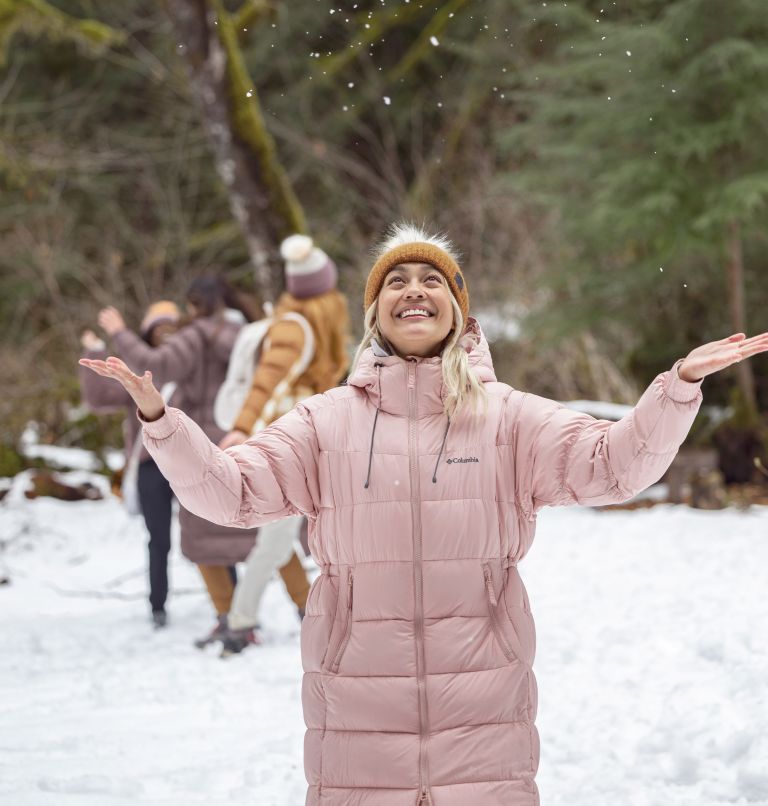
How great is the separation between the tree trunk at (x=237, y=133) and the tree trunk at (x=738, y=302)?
428 centimetres

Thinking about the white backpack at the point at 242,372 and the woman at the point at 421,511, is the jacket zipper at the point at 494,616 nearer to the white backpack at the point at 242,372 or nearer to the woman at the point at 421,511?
the woman at the point at 421,511

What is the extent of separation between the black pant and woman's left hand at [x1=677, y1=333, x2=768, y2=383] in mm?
4208

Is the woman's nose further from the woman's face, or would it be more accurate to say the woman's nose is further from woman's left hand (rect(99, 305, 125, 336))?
woman's left hand (rect(99, 305, 125, 336))

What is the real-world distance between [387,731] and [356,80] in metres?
15.8

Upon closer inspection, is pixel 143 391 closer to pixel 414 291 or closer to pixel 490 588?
pixel 414 291

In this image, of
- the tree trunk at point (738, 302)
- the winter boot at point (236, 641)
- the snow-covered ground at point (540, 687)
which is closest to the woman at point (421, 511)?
the snow-covered ground at point (540, 687)

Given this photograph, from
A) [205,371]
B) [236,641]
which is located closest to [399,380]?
[236,641]

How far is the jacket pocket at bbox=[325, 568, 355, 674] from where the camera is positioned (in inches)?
88.3

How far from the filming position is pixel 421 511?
2.24 m

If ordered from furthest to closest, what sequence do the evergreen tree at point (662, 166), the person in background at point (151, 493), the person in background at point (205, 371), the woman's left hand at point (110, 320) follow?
the evergreen tree at point (662, 166)
the person in background at point (151, 493)
the person in background at point (205, 371)
the woman's left hand at point (110, 320)

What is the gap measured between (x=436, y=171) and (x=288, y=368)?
10690 mm

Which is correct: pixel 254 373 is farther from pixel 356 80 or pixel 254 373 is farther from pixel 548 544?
pixel 356 80

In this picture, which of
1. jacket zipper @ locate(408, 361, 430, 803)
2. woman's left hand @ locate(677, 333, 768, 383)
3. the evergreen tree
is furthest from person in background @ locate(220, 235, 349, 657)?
the evergreen tree

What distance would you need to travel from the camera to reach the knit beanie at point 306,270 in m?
5.09
